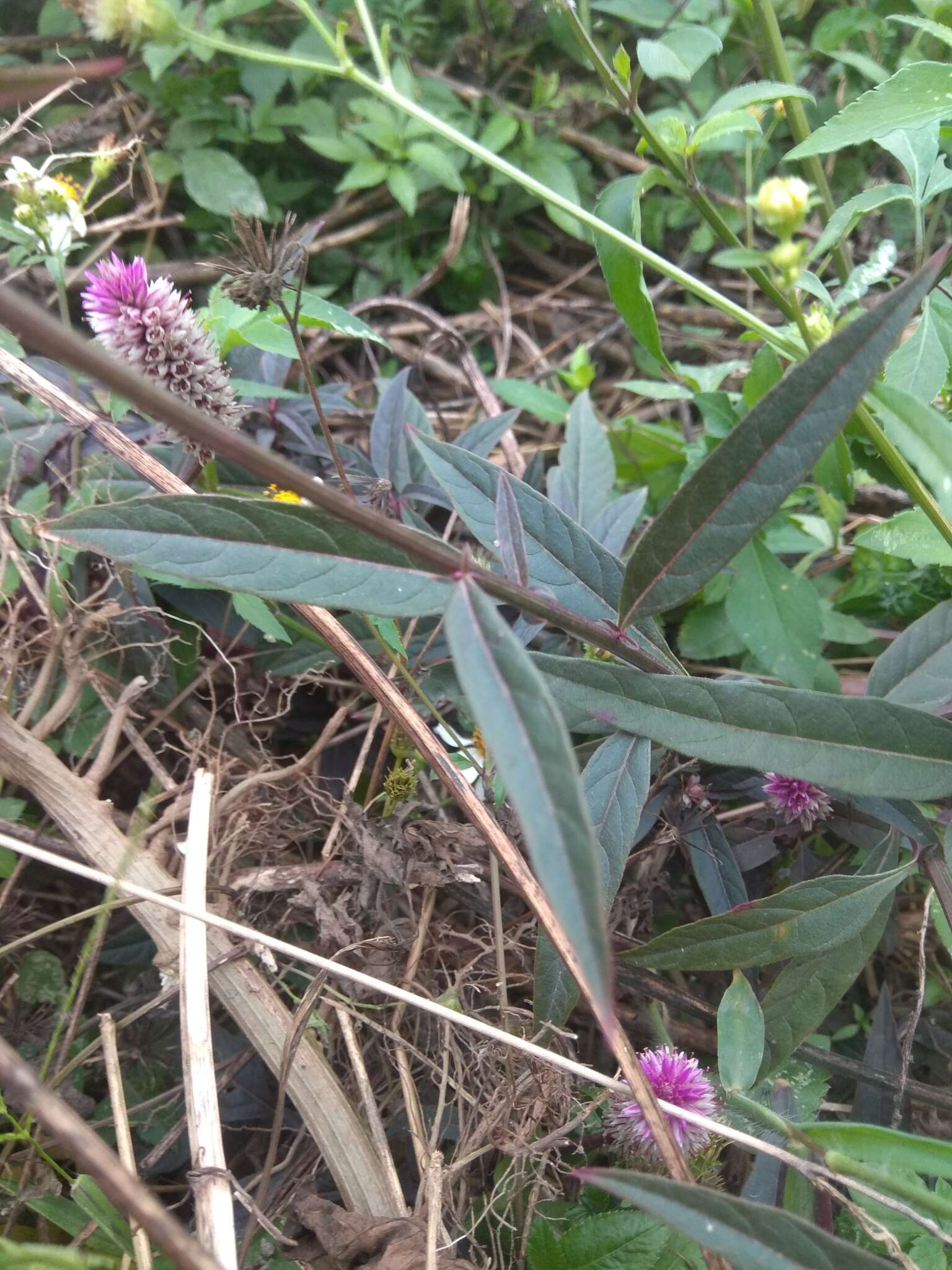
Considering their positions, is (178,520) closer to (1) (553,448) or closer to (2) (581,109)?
(1) (553,448)

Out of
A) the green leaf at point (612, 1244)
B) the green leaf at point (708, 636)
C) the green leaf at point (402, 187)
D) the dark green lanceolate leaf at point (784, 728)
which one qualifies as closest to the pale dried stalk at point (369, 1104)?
the green leaf at point (612, 1244)

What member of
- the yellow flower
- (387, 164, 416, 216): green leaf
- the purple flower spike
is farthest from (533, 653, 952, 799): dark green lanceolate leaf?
(387, 164, 416, 216): green leaf

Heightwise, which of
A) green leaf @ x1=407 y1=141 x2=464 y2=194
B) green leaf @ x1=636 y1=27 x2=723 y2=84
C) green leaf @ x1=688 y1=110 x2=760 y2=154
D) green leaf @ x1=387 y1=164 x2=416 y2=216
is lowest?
green leaf @ x1=387 y1=164 x2=416 y2=216

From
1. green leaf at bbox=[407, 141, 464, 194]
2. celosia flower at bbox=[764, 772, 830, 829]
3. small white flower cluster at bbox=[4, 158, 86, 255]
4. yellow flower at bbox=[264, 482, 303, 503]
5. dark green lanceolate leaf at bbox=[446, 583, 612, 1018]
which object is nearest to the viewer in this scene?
dark green lanceolate leaf at bbox=[446, 583, 612, 1018]

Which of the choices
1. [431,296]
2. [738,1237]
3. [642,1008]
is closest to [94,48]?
[431,296]

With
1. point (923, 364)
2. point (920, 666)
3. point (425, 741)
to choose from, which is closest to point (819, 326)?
point (923, 364)

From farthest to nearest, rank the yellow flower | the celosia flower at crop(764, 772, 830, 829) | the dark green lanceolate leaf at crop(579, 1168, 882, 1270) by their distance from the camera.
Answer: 1. the yellow flower
2. the celosia flower at crop(764, 772, 830, 829)
3. the dark green lanceolate leaf at crop(579, 1168, 882, 1270)

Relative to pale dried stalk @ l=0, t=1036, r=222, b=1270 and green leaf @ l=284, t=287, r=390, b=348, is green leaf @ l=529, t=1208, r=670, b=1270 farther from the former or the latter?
green leaf @ l=284, t=287, r=390, b=348
